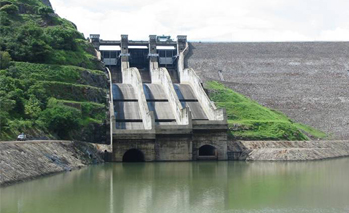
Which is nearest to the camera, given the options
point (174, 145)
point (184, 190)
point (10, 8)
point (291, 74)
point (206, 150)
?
point (184, 190)

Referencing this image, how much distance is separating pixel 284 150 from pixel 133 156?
44.3 ft

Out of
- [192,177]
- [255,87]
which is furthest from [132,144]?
[255,87]

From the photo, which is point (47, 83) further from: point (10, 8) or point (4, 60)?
point (10, 8)

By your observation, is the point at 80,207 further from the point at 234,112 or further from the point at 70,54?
the point at 70,54

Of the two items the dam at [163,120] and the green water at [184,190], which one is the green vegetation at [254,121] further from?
the green water at [184,190]

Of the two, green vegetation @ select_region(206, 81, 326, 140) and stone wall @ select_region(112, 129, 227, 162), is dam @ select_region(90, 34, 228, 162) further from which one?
green vegetation @ select_region(206, 81, 326, 140)

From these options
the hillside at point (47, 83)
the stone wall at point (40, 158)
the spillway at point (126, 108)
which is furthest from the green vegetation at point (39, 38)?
the stone wall at point (40, 158)

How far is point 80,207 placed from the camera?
26.4 m

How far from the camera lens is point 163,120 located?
5441cm

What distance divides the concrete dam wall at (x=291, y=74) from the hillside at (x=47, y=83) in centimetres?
1687

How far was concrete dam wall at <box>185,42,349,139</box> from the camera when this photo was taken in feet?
210

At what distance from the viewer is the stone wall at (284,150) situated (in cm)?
5019

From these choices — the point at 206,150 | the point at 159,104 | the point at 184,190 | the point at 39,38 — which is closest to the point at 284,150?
the point at 206,150

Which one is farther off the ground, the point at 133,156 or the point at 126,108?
the point at 126,108
